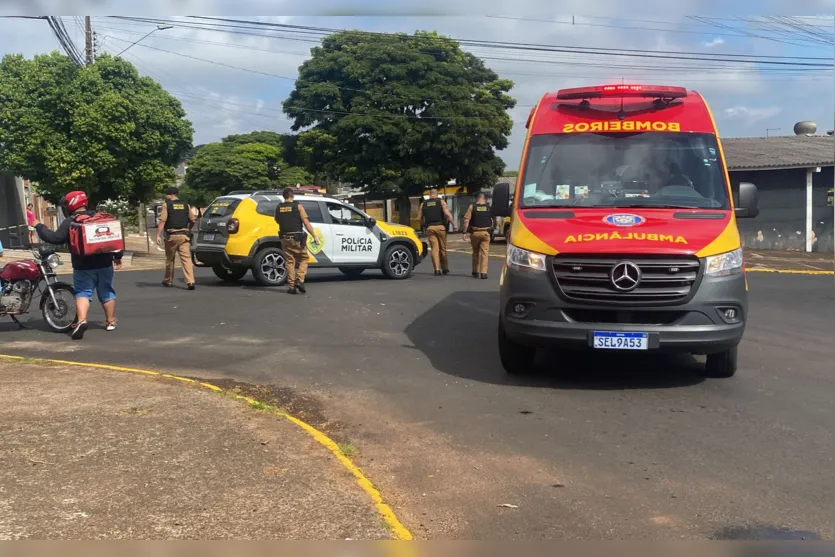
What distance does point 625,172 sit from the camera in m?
7.52

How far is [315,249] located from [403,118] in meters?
25.0

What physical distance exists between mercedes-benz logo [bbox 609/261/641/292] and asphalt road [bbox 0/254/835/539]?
952 millimetres

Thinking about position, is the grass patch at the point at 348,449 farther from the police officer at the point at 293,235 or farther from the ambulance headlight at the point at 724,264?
the police officer at the point at 293,235

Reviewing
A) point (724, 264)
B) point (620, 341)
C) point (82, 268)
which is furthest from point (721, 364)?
point (82, 268)

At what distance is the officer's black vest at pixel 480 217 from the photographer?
15742 mm

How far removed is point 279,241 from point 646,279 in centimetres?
912

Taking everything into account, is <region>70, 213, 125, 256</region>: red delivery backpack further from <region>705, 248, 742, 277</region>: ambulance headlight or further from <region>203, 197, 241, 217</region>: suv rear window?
<region>705, 248, 742, 277</region>: ambulance headlight

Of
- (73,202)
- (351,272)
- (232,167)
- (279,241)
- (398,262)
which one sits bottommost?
(351,272)

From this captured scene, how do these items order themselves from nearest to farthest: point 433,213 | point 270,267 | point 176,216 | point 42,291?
point 42,291 → point 176,216 → point 270,267 → point 433,213

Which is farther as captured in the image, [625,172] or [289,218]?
[289,218]

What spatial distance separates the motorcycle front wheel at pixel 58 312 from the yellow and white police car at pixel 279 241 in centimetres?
465

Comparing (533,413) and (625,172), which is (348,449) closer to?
(533,413)

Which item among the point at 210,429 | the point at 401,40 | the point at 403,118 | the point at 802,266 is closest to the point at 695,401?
the point at 210,429

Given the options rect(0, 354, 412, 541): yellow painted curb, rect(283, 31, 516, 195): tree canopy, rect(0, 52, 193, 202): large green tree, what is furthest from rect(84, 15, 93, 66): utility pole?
rect(0, 354, 412, 541): yellow painted curb
